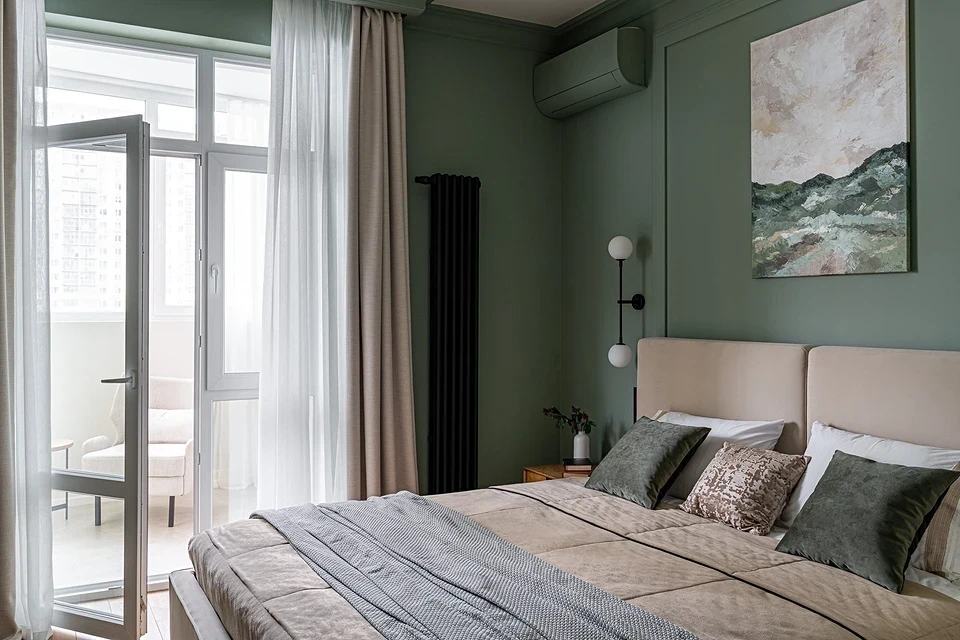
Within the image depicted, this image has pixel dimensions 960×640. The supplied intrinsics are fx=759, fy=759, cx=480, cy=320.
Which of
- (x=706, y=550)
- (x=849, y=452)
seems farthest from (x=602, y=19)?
(x=706, y=550)

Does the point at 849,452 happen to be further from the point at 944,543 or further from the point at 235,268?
the point at 235,268

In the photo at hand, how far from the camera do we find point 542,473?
399 centimetres

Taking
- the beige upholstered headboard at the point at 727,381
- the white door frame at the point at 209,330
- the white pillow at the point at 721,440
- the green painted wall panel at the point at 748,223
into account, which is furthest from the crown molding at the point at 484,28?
the white pillow at the point at 721,440

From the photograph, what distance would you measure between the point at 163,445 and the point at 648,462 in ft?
8.86

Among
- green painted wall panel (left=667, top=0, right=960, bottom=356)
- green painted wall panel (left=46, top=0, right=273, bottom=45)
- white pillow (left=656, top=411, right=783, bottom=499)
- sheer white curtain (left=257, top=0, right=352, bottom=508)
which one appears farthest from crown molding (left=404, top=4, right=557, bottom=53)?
white pillow (left=656, top=411, right=783, bottom=499)

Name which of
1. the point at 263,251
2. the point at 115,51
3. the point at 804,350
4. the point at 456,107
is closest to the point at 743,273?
the point at 804,350

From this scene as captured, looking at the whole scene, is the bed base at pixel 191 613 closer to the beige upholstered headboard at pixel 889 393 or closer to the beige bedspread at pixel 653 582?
the beige bedspread at pixel 653 582

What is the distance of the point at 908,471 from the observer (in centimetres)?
219

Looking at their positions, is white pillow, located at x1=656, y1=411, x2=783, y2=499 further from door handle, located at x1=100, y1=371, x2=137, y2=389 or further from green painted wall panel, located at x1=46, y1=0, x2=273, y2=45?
green painted wall panel, located at x1=46, y1=0, x2=273, y2=45

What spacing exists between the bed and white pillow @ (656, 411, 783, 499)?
75mm

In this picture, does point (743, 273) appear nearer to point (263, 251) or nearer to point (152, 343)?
point (263, 251)

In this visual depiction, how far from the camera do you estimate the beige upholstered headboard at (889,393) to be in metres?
2.40

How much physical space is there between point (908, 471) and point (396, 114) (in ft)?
9.22

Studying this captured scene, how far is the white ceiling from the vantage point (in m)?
4.09
